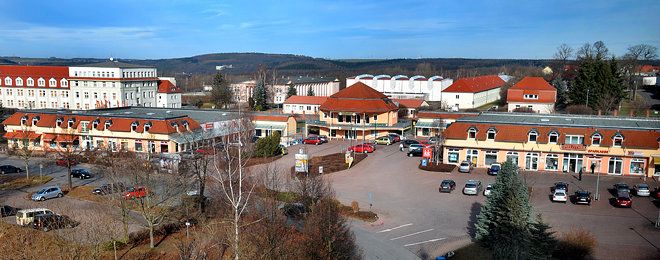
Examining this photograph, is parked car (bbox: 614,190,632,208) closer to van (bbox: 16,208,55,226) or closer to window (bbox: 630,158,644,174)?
window (bbox: 630,158,644,174)

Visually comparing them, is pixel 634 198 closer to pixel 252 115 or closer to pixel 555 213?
→ pixel 555 213

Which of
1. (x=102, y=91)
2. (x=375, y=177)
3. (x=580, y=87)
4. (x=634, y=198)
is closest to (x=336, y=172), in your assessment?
(x=375, y=177)

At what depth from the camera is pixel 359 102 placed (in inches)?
1916

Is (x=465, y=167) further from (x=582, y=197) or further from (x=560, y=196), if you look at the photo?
(x=582, y=197)

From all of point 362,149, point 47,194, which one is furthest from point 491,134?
point 47,194

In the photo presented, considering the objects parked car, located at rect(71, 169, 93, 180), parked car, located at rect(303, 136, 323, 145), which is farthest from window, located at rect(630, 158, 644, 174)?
parked car, located at rect(71, 169, 93, 180)

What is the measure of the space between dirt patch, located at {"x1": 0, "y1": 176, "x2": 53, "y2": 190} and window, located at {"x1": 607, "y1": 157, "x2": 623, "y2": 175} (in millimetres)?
34500

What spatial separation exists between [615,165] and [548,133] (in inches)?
170

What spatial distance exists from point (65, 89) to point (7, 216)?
147ft

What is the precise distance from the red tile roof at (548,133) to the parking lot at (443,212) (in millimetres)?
2263

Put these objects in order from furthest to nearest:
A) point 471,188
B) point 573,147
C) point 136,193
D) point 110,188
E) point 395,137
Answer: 1. point 395,137
2. point 573,147
3. point 471,188
4. point 110,188
5. point 136,193

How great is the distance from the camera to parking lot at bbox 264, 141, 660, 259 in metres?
21.4

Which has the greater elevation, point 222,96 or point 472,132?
point 222,96

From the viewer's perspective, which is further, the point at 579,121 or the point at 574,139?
the point at 579,121
